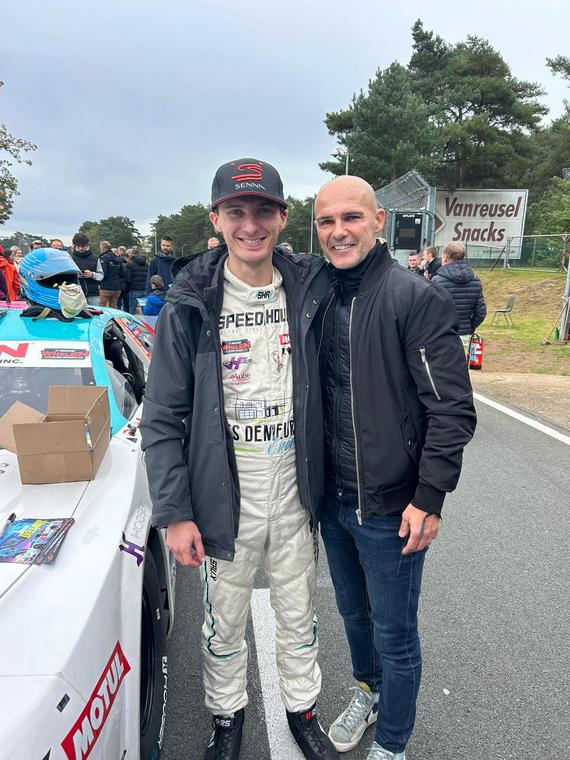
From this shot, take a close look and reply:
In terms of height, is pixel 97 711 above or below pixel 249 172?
below

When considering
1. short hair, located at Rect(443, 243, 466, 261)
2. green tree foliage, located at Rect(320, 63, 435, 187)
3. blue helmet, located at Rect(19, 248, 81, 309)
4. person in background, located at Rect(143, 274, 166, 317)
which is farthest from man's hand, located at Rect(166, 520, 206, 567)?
green tree foliage, located at Rect(320, 63, 435, 187)

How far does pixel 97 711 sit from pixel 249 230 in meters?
1.42

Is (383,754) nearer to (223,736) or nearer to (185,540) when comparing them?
(223,736)

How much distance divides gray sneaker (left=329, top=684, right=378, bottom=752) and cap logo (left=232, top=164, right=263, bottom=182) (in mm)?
2007

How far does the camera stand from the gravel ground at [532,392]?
663 centimetres

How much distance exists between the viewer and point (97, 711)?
1253mm

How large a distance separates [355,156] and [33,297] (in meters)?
34.6

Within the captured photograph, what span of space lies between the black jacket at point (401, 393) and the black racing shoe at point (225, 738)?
37.8 inches

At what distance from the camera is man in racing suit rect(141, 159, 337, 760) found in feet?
5.70

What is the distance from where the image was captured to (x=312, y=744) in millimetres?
1961

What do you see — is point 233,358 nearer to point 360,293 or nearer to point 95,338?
point 360,293

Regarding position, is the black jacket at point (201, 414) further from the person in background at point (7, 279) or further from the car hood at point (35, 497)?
the person in background at point (7, 279)

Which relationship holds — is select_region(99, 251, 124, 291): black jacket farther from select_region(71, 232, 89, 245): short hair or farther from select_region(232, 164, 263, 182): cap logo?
select_region(232, 164, 263, 182): cap logo

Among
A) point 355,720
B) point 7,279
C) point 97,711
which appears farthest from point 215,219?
point 7,279
